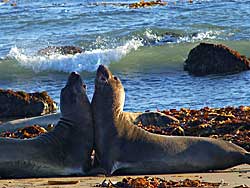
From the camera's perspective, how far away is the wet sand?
7.17m

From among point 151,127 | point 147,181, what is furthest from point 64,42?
point 147,181

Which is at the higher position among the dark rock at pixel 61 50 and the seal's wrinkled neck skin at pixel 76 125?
the seal's wrinkled neck skin at pixel 76 125

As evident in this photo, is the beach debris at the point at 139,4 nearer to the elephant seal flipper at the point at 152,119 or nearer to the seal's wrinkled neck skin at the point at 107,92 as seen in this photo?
the elephant seal flipper at the point at 152,119

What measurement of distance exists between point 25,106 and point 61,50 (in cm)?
817

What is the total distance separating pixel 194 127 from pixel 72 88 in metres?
2.13

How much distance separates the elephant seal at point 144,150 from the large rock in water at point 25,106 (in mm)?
5298

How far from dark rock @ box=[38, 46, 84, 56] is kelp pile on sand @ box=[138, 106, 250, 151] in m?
10.2

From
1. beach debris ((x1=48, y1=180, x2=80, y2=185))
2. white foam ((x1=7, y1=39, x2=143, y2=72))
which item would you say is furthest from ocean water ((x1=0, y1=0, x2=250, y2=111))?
beach debris ((x1=48, y1=180, x2=80, y2=185))

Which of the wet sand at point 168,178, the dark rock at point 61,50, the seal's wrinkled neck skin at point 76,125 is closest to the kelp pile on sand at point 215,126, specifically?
the wet sand at point 168,178

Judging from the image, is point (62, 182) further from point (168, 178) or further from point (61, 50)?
point (61, 50)

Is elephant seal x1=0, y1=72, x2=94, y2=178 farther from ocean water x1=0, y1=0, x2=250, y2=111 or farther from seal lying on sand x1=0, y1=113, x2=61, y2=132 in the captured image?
ocean water x1=0, y1=0, x2=250, y2=111

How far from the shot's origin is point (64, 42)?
2427cm

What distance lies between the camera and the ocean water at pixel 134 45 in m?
15.1

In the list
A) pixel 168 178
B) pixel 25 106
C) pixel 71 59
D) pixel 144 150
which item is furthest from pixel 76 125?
pixel 71 59
